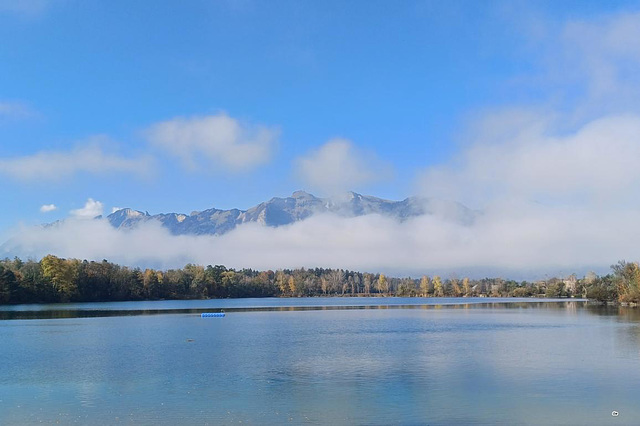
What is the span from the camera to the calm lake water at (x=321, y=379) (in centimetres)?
2036

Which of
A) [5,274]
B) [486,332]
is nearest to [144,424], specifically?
[486,332]

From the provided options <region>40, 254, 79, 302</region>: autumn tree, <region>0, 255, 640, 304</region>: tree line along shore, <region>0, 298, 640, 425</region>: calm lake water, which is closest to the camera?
<region>0, 298, 640, 425</region>: calm lake water

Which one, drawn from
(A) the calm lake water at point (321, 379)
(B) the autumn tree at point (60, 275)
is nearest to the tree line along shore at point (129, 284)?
(B) the autumn tree at point (60, 275)

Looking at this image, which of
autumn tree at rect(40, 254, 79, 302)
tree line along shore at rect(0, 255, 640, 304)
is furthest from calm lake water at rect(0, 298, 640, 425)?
autumn tree at rect(40, 254, 79, 302)

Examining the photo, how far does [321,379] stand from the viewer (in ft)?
88.2

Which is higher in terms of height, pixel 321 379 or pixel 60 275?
pixel 60 275

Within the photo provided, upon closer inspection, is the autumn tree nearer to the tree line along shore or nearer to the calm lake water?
the tree line along shore

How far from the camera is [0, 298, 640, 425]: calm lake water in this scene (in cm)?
2036

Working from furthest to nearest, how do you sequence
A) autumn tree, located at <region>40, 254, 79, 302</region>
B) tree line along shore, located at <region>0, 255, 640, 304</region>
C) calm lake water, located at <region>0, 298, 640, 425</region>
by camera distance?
autumn tree, located at <region>40, 254, 79, 302</region>, tree line along shore, located at <region>0, 255, 640, 304</region>, calm lake water, located at <region>0, 298, 640, 425</region>

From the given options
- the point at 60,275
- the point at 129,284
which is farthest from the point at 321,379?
the point at 129,284

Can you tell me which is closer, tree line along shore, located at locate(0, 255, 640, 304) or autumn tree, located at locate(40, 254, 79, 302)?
tree line along shore, located at locate(0, 255, 640, 304)

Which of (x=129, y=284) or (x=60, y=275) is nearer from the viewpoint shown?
(x=60, y=275)

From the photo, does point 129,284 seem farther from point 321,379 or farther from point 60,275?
point 321,379

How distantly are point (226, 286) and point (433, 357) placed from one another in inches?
6491
